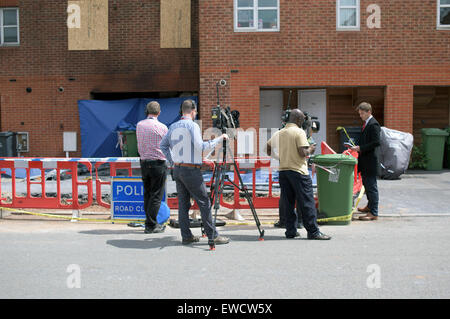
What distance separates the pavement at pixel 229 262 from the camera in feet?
16.4

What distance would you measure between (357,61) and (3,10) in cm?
1228

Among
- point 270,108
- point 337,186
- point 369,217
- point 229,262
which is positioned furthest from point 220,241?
point 270,108

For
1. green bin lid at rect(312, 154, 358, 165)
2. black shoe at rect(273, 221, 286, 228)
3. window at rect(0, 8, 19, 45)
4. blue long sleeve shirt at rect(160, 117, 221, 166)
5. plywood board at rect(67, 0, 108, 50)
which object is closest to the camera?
blue long sleeve shirt at rect(160, 117, 221, 166)

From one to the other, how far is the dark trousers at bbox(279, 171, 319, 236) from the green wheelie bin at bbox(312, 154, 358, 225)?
1.02m

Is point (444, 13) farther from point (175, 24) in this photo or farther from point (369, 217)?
point (369, 217)

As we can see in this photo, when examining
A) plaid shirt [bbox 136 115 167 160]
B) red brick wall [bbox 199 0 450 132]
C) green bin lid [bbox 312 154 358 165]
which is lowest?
green bin lid [bbox 312 154 358 165]

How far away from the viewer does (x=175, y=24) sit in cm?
1786

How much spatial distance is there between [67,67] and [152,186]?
38.6 ft

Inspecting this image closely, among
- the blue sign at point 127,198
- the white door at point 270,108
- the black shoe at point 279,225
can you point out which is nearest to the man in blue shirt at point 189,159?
the black shoe at point 279,225

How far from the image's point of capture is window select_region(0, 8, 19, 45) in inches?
734

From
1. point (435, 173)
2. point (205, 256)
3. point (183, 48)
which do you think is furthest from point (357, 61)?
point (205, 256)

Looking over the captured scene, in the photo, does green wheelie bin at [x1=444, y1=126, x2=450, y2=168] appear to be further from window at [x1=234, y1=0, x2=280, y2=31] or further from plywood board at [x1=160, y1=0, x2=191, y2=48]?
plywood board at [x1=160, y1=0, x2=191, y2=48]

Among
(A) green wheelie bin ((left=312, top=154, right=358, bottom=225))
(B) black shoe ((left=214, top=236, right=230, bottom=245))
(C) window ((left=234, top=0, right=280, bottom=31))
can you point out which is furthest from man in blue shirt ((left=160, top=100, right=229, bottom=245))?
(C) window ((left=234, top=0, right=280, bottom=31))

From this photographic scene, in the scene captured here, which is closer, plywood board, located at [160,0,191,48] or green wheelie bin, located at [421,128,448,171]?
green wheelie bin, located at [421,128,448,171]
